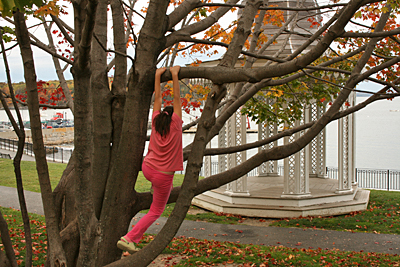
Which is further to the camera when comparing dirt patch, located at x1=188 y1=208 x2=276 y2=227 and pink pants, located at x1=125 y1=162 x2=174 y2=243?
dirt patch, located at x1=188 y1=208 x2=276 y2=227

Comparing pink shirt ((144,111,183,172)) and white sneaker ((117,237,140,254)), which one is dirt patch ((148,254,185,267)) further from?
pink shirt ((144,111,183,172))

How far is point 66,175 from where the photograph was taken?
491cm

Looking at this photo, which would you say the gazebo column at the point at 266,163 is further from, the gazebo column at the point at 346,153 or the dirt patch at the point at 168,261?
the dirt patch at the point at 168,261

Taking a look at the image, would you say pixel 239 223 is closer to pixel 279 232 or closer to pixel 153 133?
pixel 279 232

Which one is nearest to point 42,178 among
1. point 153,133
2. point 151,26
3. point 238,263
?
point 153,133

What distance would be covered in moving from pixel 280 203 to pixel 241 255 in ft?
17.6

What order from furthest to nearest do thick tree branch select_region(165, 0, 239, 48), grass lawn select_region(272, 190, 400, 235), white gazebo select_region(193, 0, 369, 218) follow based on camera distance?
white gazebo select_region(193, 0, 369, 218)
grass lawn select_region(272, 190, 400, 235)
thick tree branch select_region(165, 0, 239, 48)

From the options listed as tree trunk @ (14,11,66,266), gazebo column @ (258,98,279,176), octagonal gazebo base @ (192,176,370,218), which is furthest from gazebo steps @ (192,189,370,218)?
tree trunk @ (14,11,66,266)

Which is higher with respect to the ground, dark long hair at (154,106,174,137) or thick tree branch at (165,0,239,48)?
thick tree branch at (165,0,239,48)

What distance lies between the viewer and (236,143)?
43.8ft

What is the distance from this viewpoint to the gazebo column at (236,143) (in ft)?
42.9

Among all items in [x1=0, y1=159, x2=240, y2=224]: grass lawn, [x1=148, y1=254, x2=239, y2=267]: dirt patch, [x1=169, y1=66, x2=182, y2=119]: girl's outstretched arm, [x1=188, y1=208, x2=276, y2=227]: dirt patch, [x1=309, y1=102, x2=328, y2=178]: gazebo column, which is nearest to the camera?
[x1=169, y1=66, x2=182, y2=119]: girl's outstretched arm

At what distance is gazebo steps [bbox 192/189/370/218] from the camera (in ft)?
40.6

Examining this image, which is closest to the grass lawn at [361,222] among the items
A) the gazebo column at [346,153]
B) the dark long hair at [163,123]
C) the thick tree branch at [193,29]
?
the gazebo column at [346,153]
